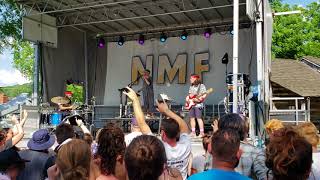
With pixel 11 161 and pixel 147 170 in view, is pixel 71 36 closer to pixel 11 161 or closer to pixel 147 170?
pixel 11 161

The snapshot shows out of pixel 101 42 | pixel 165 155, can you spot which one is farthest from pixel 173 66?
pixel 165 155

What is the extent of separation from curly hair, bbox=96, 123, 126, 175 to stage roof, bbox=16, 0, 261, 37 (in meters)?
9.52

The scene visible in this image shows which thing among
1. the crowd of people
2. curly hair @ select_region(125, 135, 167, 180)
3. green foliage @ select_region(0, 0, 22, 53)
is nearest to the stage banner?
green foliage @ select_region(0, 0, 22, 53)

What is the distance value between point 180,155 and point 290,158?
1455mm

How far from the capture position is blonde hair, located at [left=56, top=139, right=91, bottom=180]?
2.30 m

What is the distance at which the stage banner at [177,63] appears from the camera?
13.5m

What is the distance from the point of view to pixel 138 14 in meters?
13.7

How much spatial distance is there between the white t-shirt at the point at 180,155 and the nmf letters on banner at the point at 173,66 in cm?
1063

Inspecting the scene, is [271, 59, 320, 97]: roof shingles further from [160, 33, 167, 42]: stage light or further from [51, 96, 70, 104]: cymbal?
[51, 96, 70, 104]: cymbal

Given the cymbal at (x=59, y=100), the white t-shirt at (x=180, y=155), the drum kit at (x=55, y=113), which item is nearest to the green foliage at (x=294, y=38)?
the drum kit at (x=55, y=113)

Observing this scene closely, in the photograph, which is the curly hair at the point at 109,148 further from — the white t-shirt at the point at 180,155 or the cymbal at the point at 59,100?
the cymbal at the point at 59,100

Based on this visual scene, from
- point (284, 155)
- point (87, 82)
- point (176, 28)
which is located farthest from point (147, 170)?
point (87, 82)

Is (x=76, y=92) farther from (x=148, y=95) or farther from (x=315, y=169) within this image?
(x=315, y=169)

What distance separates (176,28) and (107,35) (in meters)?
2.78
